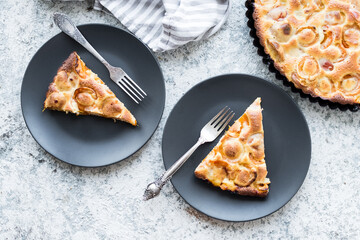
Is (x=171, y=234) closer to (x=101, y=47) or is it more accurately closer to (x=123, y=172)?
(x=123, y=172)

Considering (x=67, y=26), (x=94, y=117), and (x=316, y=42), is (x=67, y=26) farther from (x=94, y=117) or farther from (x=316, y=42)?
(x=316, y=42)

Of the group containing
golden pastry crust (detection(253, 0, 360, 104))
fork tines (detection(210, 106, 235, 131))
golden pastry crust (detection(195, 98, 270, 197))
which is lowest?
golden pastry crust (detection(195, 98, 270, 197))

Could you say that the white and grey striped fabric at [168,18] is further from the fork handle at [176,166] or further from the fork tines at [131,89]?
the fork handle at [176,166]

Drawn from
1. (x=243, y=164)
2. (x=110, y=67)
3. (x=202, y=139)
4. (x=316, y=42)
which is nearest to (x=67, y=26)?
(x=110, y=67)

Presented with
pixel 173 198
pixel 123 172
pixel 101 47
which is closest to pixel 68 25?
pixel 101 47

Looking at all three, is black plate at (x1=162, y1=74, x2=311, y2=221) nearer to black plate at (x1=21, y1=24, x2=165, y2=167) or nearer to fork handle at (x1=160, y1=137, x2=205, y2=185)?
fork handle at (x1=160, y1=137, x2=205, y2=185)

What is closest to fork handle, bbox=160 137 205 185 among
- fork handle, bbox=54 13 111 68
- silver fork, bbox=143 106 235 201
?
silver fork, bbox=143 106 235 201
